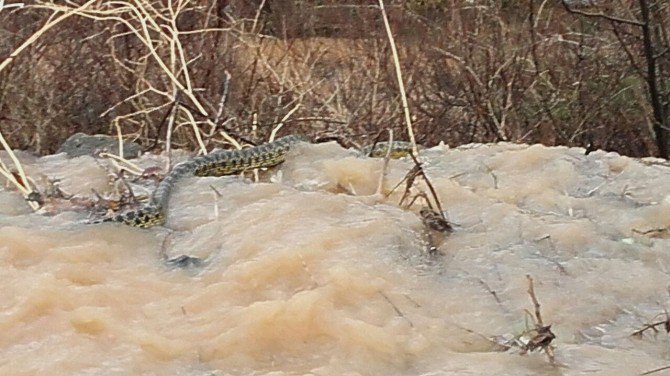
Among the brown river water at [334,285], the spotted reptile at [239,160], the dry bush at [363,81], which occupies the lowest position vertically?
the dry bush at [363,81]

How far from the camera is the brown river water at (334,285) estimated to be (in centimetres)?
264

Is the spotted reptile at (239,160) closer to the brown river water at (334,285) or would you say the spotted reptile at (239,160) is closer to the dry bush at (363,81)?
the brown river water at (334,285)

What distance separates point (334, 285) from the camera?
2.98m

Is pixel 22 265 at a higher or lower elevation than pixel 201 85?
higher

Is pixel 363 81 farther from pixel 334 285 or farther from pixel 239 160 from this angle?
pixel 334 285

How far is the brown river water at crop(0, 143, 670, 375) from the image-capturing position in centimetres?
264

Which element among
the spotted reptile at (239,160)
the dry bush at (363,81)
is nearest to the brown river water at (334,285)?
the spotted reptile at (239,160)

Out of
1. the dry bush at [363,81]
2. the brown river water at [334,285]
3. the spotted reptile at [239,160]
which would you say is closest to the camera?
the brown river water at [334,285]

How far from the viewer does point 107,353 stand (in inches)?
105

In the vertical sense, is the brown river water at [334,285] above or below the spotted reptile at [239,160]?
above

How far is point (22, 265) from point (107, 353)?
0.81 meters

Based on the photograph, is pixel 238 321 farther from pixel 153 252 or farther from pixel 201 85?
pixel 201 85

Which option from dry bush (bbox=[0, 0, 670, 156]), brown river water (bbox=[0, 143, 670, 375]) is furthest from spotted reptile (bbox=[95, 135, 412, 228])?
dry bush (bbox=[0, 0, 670, 156])

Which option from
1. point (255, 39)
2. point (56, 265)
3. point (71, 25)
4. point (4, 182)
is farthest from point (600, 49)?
point (56, 265)
